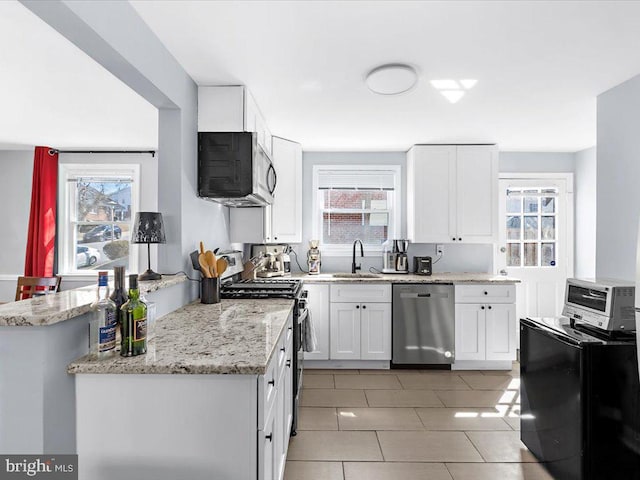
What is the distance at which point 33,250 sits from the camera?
14.8 ft

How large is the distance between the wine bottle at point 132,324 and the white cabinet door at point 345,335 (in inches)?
104

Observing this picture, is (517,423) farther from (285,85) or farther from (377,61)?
(285,85)

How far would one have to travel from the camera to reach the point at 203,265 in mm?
2570

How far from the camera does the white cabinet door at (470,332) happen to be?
396 cm

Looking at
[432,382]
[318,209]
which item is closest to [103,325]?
[432,382]

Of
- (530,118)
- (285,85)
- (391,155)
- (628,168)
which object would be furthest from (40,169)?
(628,168)

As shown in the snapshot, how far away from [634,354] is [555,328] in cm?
37

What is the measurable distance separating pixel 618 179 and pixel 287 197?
9.19 feet

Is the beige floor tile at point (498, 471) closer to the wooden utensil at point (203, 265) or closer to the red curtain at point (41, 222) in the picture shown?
the wooden utensil at point (203, 265)

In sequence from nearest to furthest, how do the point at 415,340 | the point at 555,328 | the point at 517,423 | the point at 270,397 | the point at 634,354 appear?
1. the point at 270,397
2. the point at 634,354
3. the point at 555,328
4. the point at 517,423
5. the point at 415,340

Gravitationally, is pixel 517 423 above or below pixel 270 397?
below

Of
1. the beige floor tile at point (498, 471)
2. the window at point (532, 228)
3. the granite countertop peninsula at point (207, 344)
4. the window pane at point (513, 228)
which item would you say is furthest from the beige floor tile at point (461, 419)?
the window pane at point (513, 228)

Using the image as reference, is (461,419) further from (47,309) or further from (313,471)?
(47,309)

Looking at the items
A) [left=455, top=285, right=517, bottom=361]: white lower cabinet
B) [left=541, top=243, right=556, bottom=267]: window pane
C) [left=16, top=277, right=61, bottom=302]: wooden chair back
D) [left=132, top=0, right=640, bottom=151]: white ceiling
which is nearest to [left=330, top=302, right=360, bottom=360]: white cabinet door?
[left=455, top=285, right=517, bottom=361]: white lower cabinet
